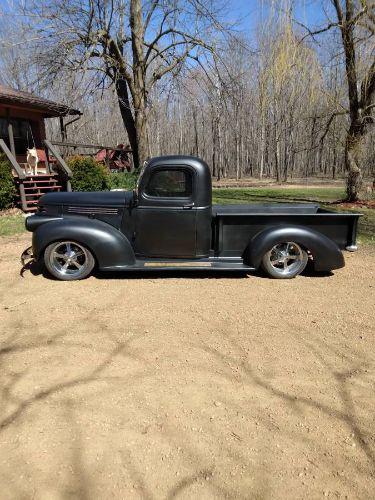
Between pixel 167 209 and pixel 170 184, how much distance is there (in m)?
0.32

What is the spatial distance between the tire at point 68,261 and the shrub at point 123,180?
10.1 m

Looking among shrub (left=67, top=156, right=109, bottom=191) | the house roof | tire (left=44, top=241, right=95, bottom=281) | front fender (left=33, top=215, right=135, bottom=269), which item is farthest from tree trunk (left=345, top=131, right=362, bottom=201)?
the house roof

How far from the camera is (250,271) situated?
5.29m

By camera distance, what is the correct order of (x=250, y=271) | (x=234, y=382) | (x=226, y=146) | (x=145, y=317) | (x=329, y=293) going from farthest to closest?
(x=226, y=146) < (x=250, y=271) < (x=329, y=293) < (x=145, y=317) < (x=234, y=382)

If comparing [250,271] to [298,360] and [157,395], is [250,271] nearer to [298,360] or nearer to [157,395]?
[298,360]

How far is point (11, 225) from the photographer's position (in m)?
9.20

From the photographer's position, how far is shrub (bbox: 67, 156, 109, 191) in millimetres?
13578

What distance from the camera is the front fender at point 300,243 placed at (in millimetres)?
4840

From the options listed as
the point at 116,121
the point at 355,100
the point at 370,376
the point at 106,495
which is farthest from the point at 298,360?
the point at 116,121

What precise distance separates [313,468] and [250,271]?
11.0 feet

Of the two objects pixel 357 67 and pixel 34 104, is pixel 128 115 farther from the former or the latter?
pixel 357 67

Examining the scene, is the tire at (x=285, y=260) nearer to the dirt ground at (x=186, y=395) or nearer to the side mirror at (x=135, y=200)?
the dirt ground at (x=186, y=395)

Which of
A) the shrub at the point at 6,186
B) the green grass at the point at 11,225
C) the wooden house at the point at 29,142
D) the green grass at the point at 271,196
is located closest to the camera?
the green grass at the point at 11,225

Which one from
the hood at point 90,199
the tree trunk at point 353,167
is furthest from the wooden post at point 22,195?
the tree trunk at point 353,167
